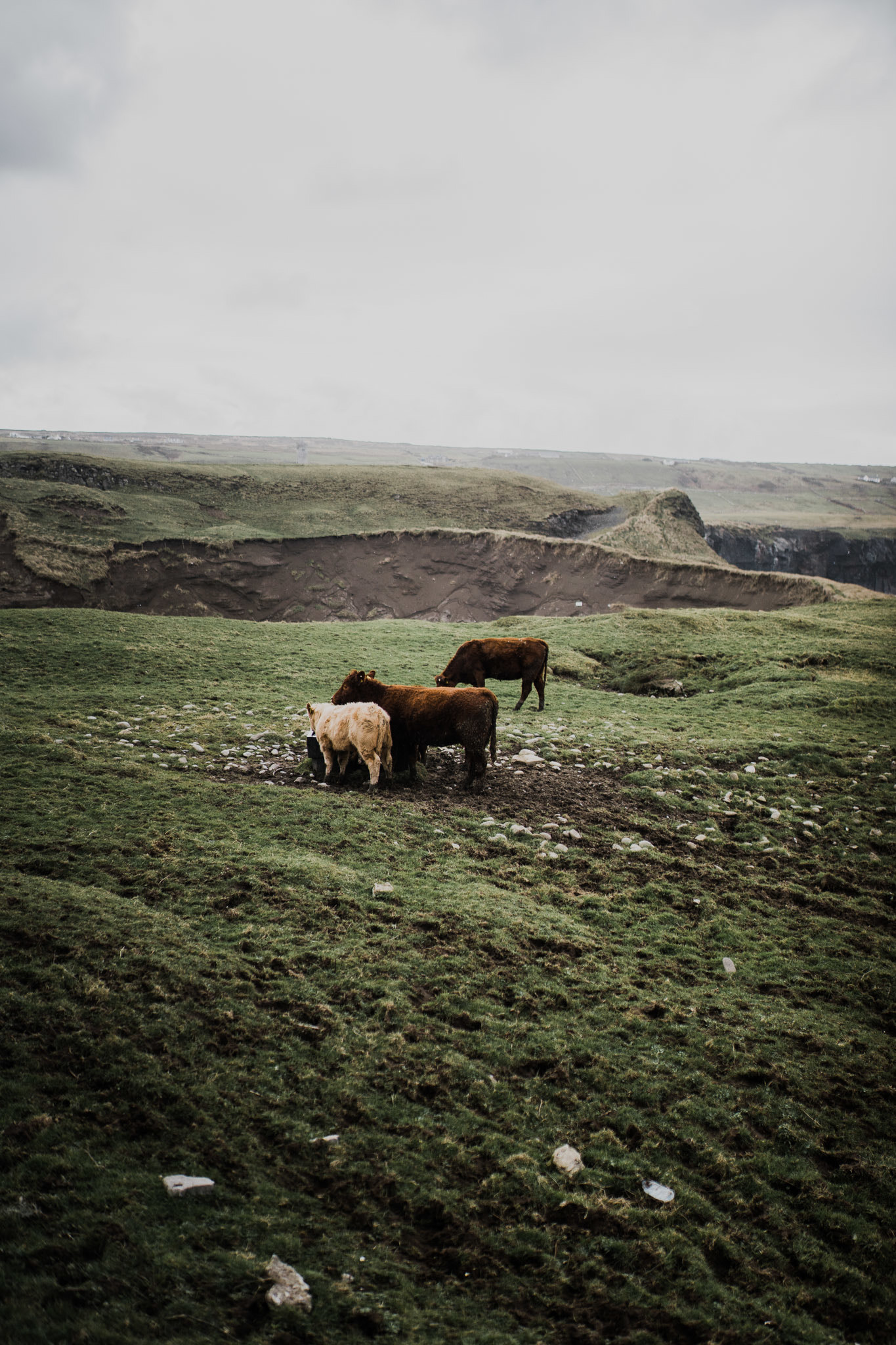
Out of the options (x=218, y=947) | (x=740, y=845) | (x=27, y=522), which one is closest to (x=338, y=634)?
(x=740, y=845)

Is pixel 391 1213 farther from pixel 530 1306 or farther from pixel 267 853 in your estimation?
pixel 267 853

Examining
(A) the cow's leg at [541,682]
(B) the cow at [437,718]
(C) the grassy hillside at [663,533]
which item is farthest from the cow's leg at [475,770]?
(C) the grassy hillside at [663,533]

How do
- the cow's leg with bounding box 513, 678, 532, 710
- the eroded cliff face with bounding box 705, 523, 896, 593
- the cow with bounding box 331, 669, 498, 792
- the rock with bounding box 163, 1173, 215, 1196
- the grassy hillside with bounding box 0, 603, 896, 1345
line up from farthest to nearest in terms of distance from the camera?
the eroded cliff face with bounding box 705, 523, 896, 593 → the cow's leg with bounding box 513, 678, 532, 710 → the cow with bounding box 331, 669, 498, 792 → the rock with bounding box 163, 1173, 215, 1196 → the grassy hillside with bounding box 0, 603, 896, 1345

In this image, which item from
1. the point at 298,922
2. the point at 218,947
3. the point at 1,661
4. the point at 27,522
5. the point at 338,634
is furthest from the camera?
the point at 27,522

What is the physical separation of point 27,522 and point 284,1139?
164 feet

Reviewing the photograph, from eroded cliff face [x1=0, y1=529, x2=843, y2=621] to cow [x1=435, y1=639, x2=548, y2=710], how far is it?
30067mm

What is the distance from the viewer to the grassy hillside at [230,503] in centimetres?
4516

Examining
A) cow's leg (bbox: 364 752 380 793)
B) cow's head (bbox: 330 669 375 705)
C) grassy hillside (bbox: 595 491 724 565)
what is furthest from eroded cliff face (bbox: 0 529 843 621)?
cow's leg (bbox: 364 752 380 793)

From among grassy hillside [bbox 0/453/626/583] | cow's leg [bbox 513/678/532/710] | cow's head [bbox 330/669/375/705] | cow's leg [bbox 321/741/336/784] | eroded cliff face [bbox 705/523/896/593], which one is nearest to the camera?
cow's leg [bbox 321/741/336/784]

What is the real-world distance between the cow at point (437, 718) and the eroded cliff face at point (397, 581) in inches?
1398

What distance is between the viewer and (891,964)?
7297 millimetres

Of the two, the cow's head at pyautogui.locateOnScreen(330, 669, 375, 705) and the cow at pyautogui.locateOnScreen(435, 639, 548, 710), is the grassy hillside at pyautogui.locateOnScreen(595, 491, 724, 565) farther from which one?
the cow's head at pyautogui.locateOnScreen(330, 669, 375, 705)

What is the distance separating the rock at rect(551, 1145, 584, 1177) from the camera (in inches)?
179

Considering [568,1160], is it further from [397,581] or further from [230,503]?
[230,503]
